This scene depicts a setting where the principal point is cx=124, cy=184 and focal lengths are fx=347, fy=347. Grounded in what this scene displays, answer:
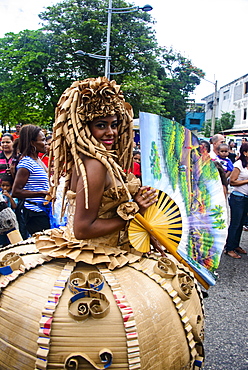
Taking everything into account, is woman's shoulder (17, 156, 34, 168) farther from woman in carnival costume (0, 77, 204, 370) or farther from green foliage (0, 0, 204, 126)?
green foliage (0, 0, 204, 126)

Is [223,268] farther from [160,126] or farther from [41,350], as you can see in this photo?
[41,350]

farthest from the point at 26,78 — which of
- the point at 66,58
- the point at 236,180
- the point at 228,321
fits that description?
the point at 228,321

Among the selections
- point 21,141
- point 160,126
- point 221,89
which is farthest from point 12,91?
point 221,89

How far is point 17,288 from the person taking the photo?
69.2 inches

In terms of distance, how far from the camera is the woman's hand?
6.70ft

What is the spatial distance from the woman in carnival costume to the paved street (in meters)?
1.27

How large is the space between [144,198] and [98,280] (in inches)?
22.6

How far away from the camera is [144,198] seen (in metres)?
2.05

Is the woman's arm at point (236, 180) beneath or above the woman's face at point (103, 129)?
beneath

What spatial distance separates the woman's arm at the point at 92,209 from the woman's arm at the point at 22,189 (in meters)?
2.05

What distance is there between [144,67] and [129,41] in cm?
185

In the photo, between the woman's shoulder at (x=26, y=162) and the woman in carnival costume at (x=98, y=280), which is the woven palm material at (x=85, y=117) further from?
the woman's shoulder at (x=26, y=162)

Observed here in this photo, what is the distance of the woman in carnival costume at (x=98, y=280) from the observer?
1.56 meters

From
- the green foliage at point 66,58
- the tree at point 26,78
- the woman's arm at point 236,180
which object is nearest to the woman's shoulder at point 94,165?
the woman's arm at point 236,180
